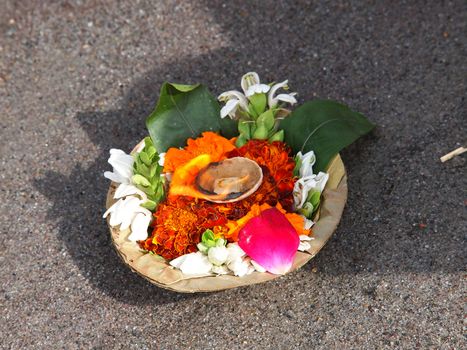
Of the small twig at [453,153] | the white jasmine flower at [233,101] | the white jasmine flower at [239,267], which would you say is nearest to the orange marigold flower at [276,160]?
the white jasmine flower at [233,101]

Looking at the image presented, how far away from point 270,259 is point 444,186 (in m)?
0.62

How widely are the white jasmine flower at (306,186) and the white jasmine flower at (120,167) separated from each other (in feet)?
1.43

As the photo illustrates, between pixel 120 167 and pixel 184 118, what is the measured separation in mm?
266

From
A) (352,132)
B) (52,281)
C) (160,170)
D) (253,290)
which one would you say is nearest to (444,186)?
(352,132)

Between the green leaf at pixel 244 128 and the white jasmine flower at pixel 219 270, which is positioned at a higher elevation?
the green leaf at pixel 244 128

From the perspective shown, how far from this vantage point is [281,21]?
2.54m

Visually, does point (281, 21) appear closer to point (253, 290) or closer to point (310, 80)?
point (310, 80)

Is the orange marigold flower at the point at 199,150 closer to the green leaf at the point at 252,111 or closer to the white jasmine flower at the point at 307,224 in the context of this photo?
the green leaf at the point at 252,111

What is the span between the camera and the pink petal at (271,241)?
1652mm

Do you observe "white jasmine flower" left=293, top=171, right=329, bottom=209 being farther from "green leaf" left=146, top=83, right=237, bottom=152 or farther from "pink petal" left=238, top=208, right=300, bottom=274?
"green leaf" left=146, top=83, right=237, bottom=152

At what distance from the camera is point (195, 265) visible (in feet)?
5.59

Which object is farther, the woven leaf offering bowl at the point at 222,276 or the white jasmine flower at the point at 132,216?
the white jasmine flower at the point at 132,216

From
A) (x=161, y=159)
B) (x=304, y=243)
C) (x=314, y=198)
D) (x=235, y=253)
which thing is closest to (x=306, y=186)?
(x=314, y=198)

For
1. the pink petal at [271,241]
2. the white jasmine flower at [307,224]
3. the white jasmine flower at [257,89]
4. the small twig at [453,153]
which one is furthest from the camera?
the small twig at [453,153]
